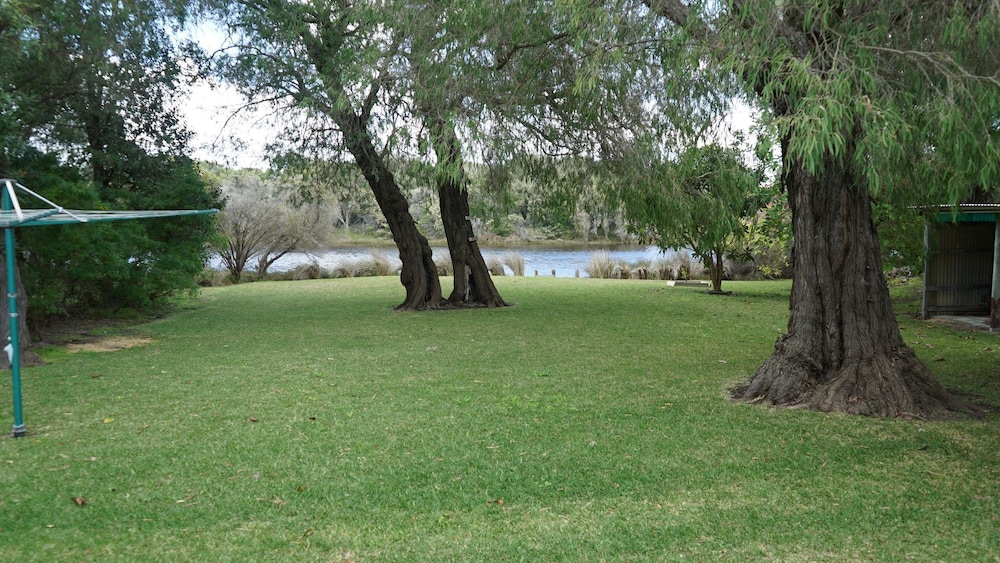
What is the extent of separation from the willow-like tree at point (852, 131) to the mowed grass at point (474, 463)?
62cm

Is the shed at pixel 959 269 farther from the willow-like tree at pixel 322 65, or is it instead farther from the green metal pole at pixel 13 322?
the green metal pole at pixel 13 322

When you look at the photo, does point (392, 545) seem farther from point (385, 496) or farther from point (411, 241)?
point (411, 241)

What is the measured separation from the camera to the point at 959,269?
40.6 ft

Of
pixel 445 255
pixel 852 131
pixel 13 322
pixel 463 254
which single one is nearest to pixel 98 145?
pixel 463 254

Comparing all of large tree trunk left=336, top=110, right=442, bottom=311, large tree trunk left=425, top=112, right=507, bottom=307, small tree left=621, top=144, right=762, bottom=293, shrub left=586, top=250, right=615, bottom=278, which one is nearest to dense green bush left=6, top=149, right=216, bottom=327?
large tree trunk left=336, top=110, right=442, bottom=311

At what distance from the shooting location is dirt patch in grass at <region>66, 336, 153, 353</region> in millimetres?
9414

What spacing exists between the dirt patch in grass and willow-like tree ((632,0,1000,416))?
7.95 meters

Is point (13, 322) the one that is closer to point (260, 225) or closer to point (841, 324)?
point (841, 324)

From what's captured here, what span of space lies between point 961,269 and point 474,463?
11.3m

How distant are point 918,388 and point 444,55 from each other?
6.33 meters

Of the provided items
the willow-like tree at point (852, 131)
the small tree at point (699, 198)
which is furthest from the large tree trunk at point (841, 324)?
the small tree at point (699, 198)

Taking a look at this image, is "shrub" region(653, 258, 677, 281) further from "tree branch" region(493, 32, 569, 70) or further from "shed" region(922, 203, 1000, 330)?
"tree branch" region(493, 32, 569, 70)

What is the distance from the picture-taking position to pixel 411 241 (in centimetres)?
1398

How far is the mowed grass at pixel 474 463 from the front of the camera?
3.57m
